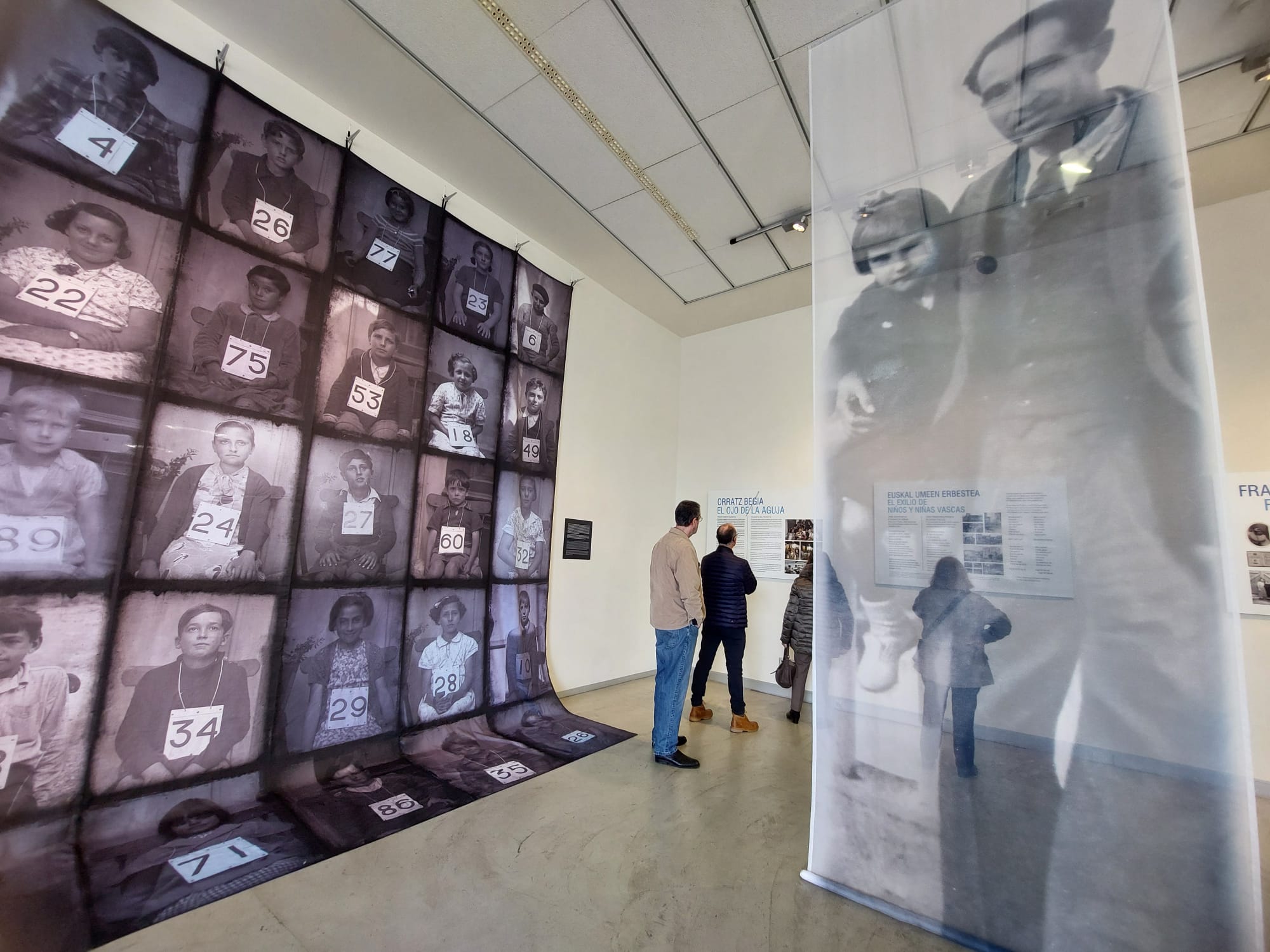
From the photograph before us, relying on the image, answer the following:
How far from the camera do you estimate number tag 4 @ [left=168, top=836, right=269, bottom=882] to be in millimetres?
1843

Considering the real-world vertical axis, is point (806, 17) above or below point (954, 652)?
above

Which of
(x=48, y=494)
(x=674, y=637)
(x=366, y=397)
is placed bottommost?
(x=674, y=637)

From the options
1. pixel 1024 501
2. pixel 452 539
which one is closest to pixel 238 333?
pixel 452 539

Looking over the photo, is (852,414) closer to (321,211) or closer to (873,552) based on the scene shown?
(873,552)

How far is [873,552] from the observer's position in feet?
5.97

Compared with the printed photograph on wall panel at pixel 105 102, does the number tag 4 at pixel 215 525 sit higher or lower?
lower

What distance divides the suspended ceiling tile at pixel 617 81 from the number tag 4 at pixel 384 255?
1408mm

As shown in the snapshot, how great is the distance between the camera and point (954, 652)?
5.41ft

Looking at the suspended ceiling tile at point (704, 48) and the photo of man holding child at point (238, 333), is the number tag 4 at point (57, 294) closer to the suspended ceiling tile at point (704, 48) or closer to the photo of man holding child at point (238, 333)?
the photo of man holding child at point (238, 333)

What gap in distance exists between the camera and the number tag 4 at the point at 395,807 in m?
2.31

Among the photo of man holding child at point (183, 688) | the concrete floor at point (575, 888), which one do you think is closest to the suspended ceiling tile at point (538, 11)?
the photo of man holding child at point (183, 688)

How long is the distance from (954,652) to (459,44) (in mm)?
3532

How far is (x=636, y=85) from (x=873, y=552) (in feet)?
9.05

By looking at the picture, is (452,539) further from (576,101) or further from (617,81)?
(617,81)
